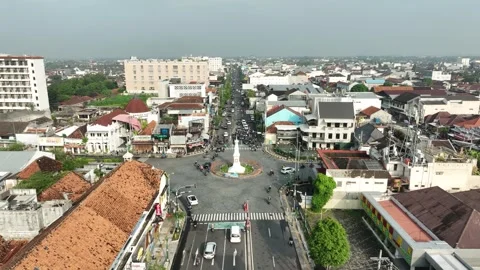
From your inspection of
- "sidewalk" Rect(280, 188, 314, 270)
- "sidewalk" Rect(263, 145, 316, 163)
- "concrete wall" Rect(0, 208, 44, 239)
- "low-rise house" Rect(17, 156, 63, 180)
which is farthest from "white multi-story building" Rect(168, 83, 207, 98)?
"concrete wall" Rect(0, 208, 44, 239)

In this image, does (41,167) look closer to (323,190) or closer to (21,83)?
(323,190)

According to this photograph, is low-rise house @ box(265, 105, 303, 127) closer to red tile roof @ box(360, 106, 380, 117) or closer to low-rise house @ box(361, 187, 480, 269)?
red tile roof @ box(360, 106, 380, 117)

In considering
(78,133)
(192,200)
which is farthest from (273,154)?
(78,133)

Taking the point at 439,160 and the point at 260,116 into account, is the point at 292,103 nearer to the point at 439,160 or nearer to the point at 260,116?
the point at 260,116

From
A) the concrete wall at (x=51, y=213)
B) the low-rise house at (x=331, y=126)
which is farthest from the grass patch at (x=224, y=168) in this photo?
the concrete wall at (x=51, y=213)

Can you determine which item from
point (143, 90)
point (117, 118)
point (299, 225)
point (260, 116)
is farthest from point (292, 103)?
point (143, 90)

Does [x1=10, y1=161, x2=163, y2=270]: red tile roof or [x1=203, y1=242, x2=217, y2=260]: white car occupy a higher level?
[x1=10, y1=161, x2=163, y2=270]: red tile roof

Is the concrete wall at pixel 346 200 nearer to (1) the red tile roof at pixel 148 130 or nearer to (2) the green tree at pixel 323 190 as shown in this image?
(2) the green tree at pixel 323 190

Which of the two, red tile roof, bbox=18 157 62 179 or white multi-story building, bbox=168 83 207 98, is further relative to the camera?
white multi-story building, bbox=168 83 207 98
